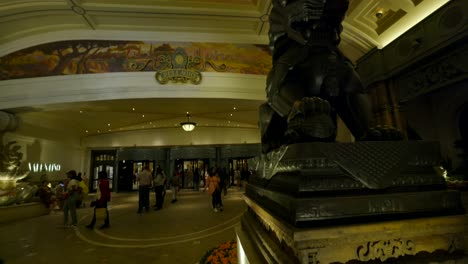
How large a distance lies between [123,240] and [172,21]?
5420 millimetres

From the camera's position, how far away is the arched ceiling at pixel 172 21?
4.89 meters

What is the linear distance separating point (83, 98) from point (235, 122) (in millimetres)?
8110

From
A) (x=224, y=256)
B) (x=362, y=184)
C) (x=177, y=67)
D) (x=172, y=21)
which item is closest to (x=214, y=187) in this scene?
(x=177, y=67)

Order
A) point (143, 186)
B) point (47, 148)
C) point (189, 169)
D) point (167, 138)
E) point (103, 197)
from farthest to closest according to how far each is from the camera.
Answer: point (189, 169) < point (167, 138) < point (47, 148) < point (143, 186) < point (103, 197)

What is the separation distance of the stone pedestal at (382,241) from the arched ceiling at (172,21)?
5144 mm

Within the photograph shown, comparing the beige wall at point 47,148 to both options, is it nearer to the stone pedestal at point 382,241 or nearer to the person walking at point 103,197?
the person walking at point 103,197

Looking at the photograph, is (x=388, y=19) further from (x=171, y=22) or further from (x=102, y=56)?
(x=102, y=56)

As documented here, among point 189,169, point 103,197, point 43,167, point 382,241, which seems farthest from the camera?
point 189,169

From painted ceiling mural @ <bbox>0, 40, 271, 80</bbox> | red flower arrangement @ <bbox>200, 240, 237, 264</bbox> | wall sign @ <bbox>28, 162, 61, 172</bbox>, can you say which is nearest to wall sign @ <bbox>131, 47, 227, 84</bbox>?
painted ceiling mural @ <bbox>0, 40, 271, 80</bbox>

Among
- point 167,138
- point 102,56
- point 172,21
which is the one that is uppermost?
point 172,21

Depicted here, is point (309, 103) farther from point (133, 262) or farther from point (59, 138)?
point (59, 138)

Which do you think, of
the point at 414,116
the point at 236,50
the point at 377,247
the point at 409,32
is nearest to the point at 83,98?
the point at 236,50

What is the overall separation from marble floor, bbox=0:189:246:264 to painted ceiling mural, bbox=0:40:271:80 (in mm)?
4125

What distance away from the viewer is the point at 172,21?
6.00m
